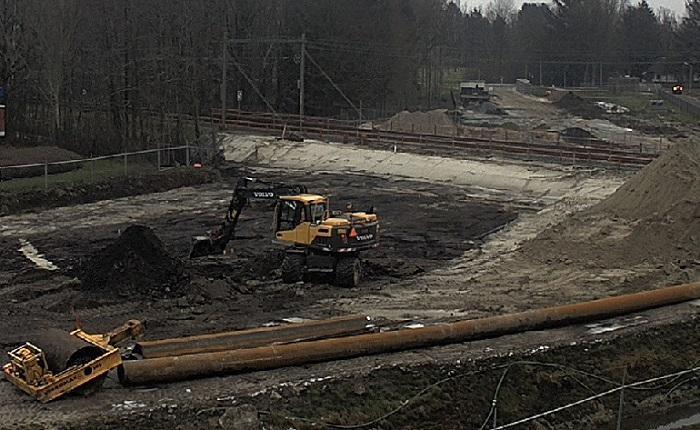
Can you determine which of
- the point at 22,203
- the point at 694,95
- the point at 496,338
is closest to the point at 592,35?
the point at 694,95

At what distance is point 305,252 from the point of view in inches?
890

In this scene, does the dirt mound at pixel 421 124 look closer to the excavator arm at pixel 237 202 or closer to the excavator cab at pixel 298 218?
the excavator arm at pixel 237 202

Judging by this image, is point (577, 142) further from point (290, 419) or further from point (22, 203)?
point (290, 419)

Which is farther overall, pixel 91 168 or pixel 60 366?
pixel 91 168

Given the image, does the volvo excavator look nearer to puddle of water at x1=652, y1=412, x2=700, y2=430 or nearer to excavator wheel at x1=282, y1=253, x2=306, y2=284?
excavator wheel at x1=282, y1=253, x2=306, y2=284

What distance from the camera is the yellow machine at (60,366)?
13.4m

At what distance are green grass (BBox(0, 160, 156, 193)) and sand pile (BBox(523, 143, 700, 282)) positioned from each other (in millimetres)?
19817

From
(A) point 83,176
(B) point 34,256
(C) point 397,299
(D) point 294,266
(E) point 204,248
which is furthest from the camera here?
(A) point 83,176

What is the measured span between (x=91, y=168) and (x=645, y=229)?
24.6 metres

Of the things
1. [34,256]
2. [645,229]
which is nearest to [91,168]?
[34,256]

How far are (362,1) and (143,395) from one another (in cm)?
6888

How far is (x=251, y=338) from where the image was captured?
16219mm

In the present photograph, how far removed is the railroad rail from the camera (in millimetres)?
45031

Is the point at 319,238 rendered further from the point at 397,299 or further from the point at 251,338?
the point at 251,338
